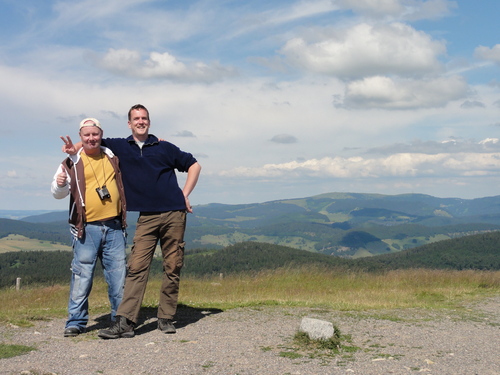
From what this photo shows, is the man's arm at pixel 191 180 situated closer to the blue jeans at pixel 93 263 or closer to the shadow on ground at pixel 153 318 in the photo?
the blue jeans at pixel 93 263

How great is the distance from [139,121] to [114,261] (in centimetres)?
196

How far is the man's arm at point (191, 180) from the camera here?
669cm

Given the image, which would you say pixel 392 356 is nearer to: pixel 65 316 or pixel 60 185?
pixel 60 185

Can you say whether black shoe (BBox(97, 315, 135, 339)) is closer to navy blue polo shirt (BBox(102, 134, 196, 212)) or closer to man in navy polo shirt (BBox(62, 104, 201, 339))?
man in navy polo shirt (BBox(62, 104, 201, 339))

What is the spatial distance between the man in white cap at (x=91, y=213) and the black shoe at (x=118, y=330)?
0.35m

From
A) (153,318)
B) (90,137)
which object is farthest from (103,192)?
(153,318)

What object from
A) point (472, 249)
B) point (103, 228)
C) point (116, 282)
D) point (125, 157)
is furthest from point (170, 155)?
point (472, 249)

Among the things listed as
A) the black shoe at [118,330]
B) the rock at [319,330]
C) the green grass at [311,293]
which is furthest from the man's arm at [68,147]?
the rock at [319,330]

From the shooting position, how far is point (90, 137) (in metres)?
6.29

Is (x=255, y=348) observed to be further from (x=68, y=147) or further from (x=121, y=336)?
(x=68, y=147)

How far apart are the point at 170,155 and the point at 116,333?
2.49 meters

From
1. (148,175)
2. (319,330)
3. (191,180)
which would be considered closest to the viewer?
(319,330)

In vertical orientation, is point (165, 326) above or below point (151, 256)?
below

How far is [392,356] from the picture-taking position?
218 inches
